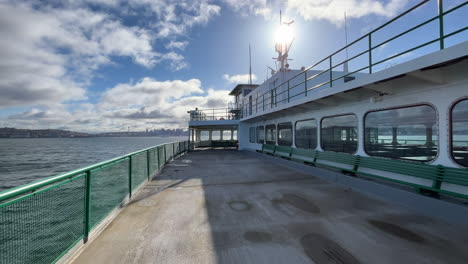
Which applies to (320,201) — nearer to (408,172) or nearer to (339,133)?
(408,172)

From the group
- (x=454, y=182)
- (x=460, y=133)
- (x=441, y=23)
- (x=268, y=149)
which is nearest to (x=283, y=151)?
(x=268, y=149)

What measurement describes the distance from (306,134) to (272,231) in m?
7.97

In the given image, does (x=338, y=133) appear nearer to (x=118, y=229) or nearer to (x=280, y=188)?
(x=280, y=188)

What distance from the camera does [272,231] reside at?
3.92 metres

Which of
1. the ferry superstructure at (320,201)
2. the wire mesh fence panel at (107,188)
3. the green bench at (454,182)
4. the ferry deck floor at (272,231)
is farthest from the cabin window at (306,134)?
the wire mesh fence panel at (107,188)

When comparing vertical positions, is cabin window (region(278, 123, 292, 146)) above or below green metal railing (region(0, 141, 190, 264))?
above

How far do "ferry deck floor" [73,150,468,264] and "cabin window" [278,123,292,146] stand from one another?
6.70 meters

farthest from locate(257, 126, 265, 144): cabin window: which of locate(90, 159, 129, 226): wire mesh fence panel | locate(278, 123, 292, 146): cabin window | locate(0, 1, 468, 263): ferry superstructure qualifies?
locate(90, 159, 129, 226): wire mesh fence panel

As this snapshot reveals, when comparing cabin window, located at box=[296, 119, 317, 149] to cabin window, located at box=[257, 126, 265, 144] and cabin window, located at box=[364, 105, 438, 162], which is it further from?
cabin window, located at box=[257, 126, 265, 144]

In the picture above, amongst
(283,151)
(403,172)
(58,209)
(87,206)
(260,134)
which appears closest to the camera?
(58,209)

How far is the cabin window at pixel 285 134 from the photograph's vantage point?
42.0ft

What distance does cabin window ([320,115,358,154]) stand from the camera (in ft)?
25.9

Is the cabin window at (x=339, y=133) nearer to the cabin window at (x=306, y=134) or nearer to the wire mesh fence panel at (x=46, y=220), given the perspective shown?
the cabin window at (x=306, y=134)

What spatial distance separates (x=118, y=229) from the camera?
402 centimetres
